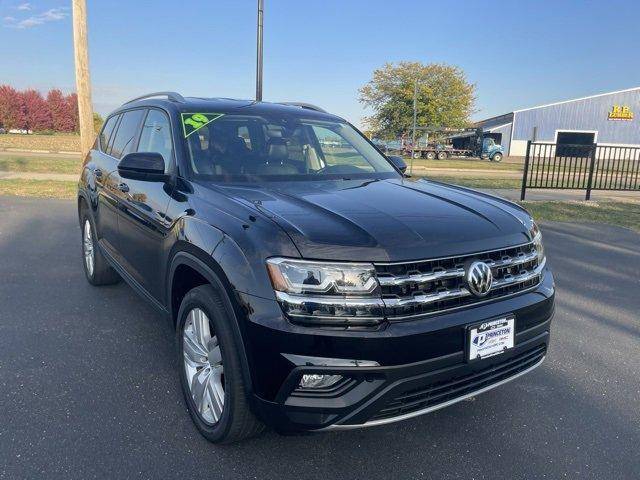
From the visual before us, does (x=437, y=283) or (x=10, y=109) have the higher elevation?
(x=10, y=109)

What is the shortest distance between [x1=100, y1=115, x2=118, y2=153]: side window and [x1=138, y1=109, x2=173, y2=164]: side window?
115 cm

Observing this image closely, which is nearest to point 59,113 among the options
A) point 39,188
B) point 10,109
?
point 10,109

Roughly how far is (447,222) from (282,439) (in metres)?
1.43

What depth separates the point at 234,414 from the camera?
8.11 ft

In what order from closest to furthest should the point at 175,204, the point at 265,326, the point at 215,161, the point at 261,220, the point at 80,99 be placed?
the point at 265,326 → the point at 261,220 → the point at 175,204 → the point at 215,161 → the point at 80,99

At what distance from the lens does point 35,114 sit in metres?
103

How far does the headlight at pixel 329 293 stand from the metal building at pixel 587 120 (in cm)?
4741

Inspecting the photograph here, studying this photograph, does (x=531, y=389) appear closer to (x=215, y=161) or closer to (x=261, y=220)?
(x=261, y=220)

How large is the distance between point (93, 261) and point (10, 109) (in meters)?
109

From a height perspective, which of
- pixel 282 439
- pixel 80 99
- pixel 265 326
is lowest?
pixel 282 439

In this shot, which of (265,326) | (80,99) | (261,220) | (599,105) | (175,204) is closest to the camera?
(265,326)

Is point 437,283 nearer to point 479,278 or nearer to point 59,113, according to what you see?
point 479,278

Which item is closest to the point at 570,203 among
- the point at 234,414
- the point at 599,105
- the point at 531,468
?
the point at 531,468

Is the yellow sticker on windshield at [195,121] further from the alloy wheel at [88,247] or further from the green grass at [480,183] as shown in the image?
the green grass at [480,183]
